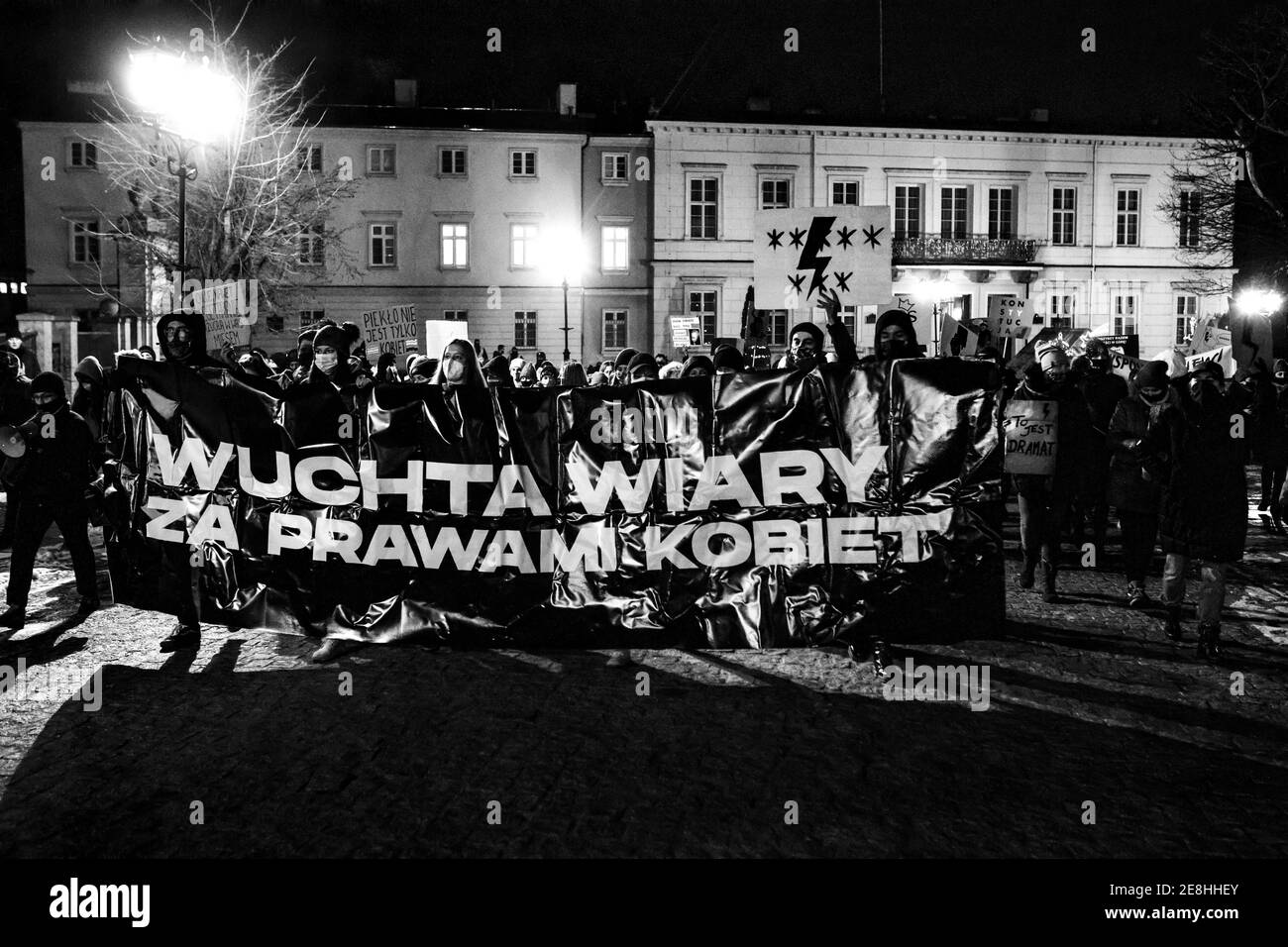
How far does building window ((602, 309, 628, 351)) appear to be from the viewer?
154ft

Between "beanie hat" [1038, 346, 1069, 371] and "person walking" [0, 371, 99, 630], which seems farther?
"beanie hat" [1038, 346, 1069, 371]

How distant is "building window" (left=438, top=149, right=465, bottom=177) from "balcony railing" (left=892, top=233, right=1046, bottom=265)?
18537mm

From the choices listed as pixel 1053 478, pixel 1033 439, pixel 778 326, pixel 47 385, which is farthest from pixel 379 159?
pixel 1053 478

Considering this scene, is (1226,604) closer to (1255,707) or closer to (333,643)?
(1255,707)

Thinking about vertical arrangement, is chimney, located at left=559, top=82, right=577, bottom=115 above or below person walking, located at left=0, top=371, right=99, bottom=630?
above

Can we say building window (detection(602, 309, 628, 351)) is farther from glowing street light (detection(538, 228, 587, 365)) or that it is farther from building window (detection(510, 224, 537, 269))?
building window (detection(510, 224, 537, 269))

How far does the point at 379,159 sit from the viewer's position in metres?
45.6

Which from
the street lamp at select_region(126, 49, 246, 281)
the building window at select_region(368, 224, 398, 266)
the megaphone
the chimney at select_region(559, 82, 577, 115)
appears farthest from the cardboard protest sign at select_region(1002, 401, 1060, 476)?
the chimney at select_region(559, 82, 577, 115)

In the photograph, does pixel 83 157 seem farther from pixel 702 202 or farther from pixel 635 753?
pixel 635 753

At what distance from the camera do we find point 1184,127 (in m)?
47.3

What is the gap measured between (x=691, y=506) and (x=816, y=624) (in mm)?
1011

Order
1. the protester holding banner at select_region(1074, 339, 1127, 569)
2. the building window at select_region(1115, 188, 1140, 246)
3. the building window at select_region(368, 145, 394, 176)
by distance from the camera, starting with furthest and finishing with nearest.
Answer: the building window at select_region(1115, 188, 1140, 246) → the building window at select_region(368, 145, 394, 176) → the protester holding banner at select_region(1074, 339, 1127, 569)

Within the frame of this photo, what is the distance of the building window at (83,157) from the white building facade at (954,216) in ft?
74.7

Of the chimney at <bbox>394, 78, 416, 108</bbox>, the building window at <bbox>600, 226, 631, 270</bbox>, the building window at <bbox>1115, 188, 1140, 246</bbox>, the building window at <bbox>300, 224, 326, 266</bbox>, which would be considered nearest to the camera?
the building window at <bbox>300, 224, 326, 266</bbox>
